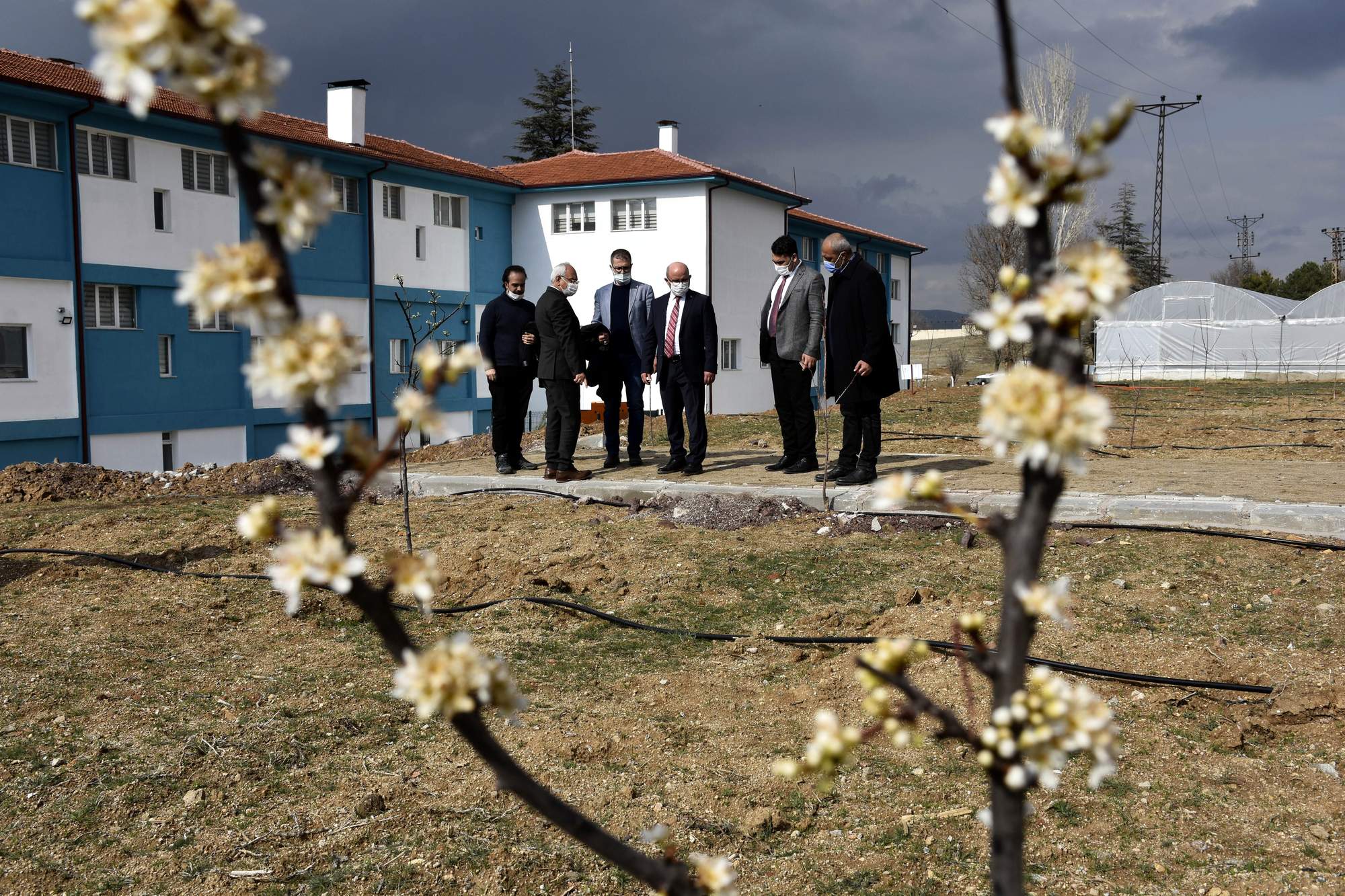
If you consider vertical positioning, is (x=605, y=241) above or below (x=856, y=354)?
above

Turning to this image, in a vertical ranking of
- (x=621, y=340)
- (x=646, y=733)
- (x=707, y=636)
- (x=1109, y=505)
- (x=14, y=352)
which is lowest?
(x=646, y=733)

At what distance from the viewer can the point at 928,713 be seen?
1.18m

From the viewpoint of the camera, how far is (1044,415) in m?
0.93

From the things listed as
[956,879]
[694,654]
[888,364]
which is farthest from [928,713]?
[888,364]

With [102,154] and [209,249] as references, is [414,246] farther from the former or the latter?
[102,154]

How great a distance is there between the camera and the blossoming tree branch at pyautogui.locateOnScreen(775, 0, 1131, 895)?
3.10 ft

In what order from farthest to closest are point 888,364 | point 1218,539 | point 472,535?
point 888,364 → point 472,535 → point 1218,539

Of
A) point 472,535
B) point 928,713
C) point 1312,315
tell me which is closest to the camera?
point 928,713

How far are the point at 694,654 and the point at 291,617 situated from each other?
2.42m

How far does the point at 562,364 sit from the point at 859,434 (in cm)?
285

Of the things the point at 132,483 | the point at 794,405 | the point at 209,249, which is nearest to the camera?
the point at 794,405

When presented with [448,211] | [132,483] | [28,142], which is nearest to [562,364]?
[132,483]

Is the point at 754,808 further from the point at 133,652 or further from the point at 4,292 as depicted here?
the point at 4,292

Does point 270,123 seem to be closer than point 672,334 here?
No
